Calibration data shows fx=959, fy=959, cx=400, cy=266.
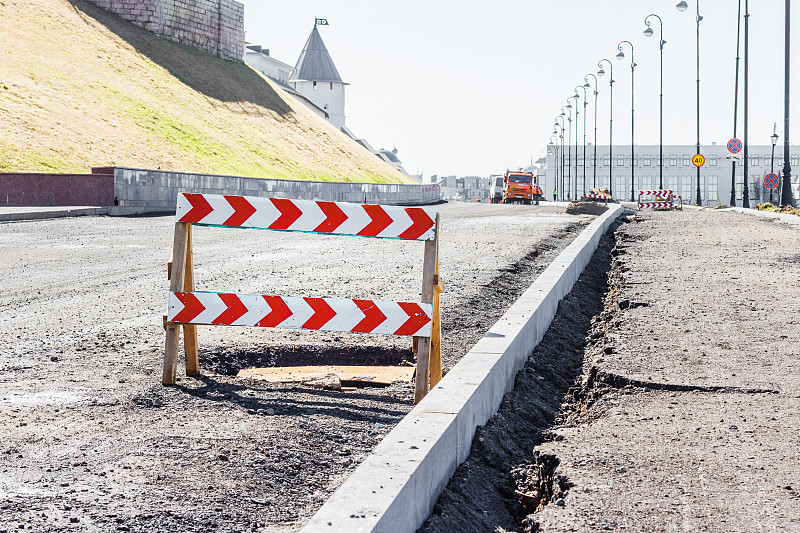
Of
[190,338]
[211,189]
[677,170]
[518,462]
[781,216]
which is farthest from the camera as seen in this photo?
[677,170]

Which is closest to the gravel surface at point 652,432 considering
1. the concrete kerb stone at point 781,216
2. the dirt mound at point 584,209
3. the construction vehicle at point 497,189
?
the concrete kerb stone at point 781,216

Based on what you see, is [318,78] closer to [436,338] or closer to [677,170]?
[677,170]

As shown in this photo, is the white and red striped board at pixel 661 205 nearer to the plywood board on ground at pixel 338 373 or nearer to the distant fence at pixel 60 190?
the distant fence at pixel 60 190

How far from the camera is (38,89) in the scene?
2347 inches

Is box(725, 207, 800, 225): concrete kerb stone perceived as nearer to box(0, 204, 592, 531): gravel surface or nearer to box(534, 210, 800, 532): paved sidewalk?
box(0, 204, 592, 531): gravel surface

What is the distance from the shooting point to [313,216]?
253 inches

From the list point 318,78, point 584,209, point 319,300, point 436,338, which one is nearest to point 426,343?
point 436,338

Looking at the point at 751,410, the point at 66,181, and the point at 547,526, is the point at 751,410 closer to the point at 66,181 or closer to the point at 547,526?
the point at 547,526

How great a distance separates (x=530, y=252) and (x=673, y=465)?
12696 mm

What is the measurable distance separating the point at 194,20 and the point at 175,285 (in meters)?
87.8

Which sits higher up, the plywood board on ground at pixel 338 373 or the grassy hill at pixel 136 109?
the grassy hill at pixel 136 109

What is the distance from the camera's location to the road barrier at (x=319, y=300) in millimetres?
6320

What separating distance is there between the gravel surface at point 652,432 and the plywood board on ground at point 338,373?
1.08m

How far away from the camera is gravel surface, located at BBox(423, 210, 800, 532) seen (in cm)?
392
